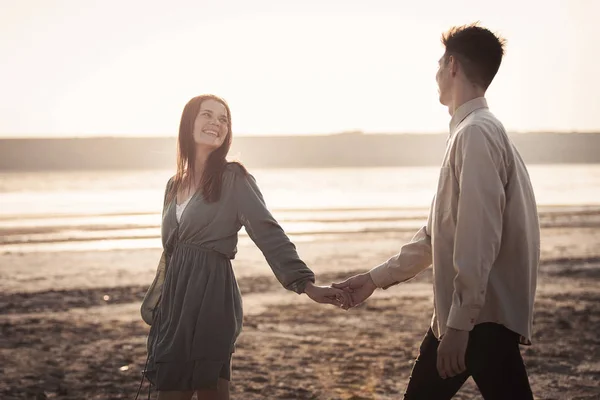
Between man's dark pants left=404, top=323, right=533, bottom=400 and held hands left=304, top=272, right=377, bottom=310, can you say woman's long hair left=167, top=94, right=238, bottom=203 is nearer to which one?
held hands left=304, top=272, right=377, bottom=310

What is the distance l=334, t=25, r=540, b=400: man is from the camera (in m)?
2.85

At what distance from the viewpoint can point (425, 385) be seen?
3229mm

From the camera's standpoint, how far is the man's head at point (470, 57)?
10.1ft

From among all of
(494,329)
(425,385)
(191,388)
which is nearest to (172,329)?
(191,388)

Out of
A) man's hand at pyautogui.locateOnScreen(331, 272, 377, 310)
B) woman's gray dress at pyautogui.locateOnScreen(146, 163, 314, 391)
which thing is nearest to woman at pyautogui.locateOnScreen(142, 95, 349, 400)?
woman's gray dress at pyautogui.locateOnScreen(146, 163, 314, 391)

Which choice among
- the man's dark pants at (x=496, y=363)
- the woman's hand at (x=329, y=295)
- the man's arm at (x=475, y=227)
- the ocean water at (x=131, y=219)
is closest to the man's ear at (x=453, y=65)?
the man's arm at (x=475, y=227)

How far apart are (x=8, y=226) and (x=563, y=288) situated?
18602 mm

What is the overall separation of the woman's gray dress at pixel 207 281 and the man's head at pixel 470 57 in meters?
1.17

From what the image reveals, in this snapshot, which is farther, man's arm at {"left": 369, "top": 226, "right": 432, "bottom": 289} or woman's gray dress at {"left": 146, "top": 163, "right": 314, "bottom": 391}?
woman's gray dress at {"left": 146, "top": 163, "right": 314, "bottom": 391}

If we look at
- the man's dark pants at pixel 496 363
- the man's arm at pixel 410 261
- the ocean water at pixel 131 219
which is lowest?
the ocean water at pixel 131 219

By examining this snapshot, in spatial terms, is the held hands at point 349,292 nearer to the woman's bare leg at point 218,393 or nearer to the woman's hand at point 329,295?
the woman's hand at point 329,295

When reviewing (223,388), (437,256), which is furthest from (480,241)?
(223,388)

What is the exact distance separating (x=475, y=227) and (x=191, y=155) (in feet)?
5.63

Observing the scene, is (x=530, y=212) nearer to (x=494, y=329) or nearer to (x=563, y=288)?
(x=494, y=329)
